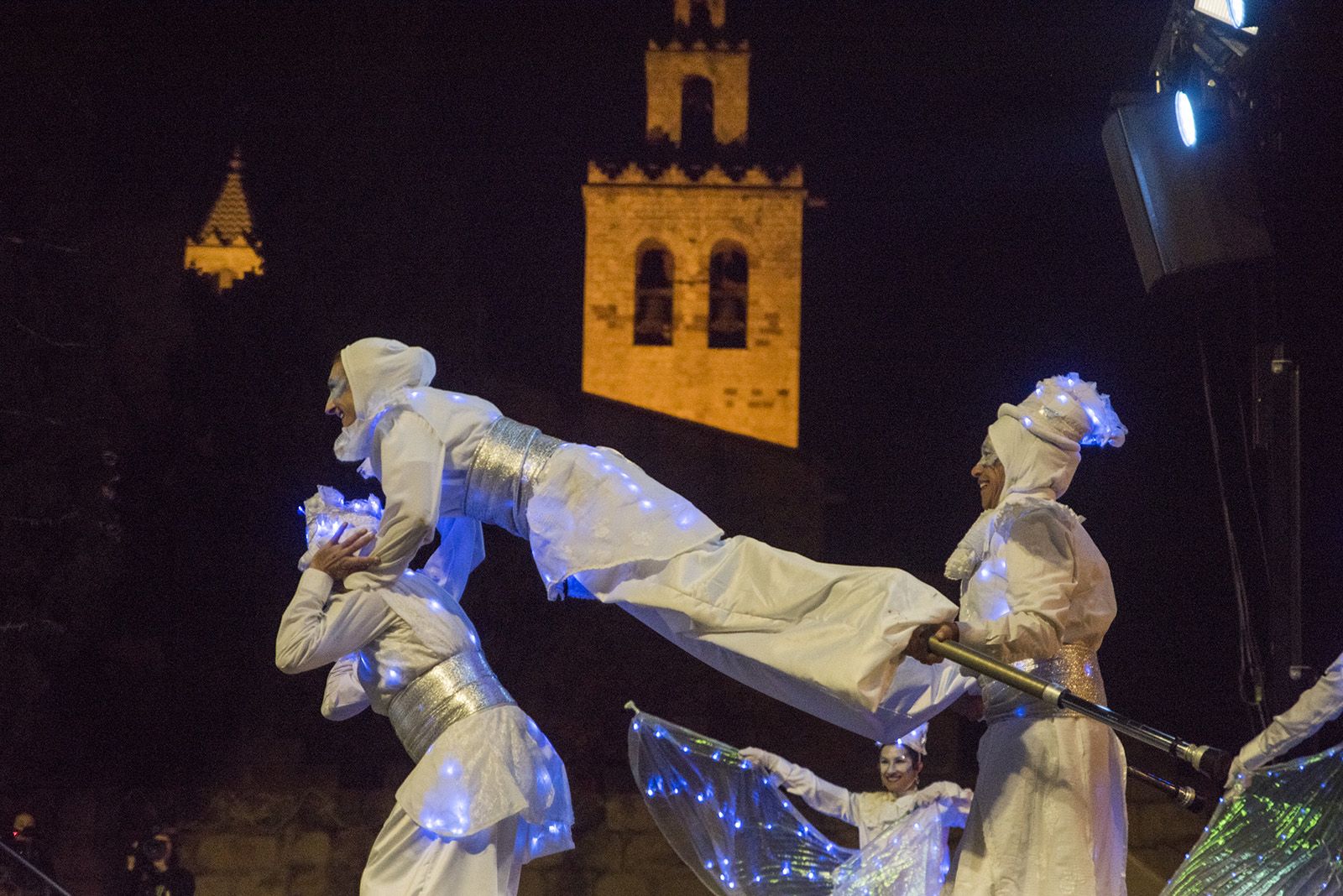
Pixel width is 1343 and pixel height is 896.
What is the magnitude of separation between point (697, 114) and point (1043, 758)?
66.5 feet

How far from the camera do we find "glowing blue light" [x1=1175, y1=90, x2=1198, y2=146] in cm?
477

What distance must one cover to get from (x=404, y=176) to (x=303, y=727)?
602cm

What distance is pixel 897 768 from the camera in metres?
5.72

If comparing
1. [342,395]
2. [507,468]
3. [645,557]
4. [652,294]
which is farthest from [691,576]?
[652,294]

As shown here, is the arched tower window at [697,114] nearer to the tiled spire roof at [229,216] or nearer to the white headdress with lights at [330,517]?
the tiled spire roof at [229,216]

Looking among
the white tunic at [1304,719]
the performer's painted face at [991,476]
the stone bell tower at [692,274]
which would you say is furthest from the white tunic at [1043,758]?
the stone bell tower at [692,274]

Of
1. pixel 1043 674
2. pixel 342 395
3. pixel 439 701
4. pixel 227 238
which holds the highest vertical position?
pixel 227 238

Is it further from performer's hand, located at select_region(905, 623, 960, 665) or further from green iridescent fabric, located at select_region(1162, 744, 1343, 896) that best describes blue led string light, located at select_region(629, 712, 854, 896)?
performer's hand, located at select_region(905, 623, 960, 665)

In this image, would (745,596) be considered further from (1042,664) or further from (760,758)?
(760,758)

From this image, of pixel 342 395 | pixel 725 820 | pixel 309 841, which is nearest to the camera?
pixel 342 395

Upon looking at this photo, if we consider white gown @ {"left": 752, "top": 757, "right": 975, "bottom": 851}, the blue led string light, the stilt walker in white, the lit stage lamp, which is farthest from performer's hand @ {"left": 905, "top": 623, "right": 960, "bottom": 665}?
the lit stage lamp

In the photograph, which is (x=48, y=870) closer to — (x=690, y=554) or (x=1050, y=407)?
(x=690, y=554)

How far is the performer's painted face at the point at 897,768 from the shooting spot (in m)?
5.71

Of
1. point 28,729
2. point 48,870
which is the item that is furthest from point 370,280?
point 48,870
